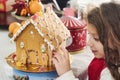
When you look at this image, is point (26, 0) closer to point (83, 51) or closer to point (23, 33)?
point (83, 51)

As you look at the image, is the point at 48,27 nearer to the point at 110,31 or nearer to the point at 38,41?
the point at 38,41

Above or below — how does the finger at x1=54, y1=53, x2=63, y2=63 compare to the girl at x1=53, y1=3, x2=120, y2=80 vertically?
below

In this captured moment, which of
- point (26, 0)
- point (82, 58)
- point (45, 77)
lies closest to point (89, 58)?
point (82, 58)

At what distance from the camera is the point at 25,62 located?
0.92 metres

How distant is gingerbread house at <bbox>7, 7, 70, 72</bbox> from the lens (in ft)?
2.88

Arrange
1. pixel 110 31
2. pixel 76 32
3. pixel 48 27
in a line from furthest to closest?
pixel 76 32 < pixel 48 27 < pixel 110 31

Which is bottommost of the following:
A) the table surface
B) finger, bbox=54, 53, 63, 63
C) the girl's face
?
the table surface

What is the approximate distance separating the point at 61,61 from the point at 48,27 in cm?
11

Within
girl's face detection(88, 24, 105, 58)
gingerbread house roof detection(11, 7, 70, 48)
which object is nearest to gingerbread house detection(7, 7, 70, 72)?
gingerbread house roof detection(11, 7, 70, 48)

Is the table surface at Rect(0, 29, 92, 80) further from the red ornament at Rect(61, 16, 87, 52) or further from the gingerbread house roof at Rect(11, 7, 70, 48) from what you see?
the gingerbread house roof at Rect(11, 7, 70, 48)

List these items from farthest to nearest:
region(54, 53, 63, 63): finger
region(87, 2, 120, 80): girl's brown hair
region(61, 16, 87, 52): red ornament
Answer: region(61, 16, 87, 52): red ornament < region(54, 53, 63, 63): finger < region(87, 2, 120, 80): girl's brown hair

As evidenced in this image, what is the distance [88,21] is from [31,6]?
1.50 feet

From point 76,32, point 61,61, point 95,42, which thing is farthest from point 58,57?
point 76,32

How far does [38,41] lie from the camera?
35.1 inches
